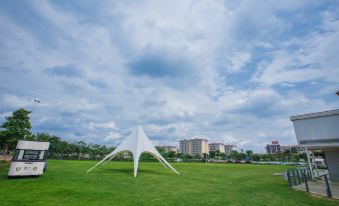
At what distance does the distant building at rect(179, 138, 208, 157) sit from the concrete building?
123123 mm

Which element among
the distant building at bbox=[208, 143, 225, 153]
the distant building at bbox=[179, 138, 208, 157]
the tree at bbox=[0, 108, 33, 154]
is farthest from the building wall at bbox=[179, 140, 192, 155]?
the tree at bbox=[0, 108, 33, 154]

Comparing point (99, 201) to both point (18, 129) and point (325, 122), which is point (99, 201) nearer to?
point (325, 122)

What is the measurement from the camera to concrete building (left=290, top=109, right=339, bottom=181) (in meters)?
11.7

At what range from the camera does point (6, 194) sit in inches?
292

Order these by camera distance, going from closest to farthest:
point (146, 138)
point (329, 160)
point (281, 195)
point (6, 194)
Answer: point (6, 194), point (281, 195), point (329, 160), point (146, 138)

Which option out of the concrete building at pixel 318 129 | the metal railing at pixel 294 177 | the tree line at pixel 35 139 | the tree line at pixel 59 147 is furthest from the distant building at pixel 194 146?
the metal railing at pixel 294 177

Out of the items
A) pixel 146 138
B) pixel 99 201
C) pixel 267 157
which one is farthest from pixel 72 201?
pixel 267 157

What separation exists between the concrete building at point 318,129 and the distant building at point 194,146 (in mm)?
123123

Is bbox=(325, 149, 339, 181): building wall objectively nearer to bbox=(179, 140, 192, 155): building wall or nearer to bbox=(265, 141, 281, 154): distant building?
bbox=(265, 141, 281, 154): distant building

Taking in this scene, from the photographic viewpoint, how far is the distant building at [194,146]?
135m

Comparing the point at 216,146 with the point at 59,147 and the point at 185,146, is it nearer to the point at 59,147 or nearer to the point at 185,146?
the point at 185,146

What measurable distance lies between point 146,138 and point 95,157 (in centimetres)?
4583

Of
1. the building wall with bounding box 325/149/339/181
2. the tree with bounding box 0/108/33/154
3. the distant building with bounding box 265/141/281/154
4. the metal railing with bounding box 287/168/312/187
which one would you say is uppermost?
the distant building with bounding box 265/141/281/154

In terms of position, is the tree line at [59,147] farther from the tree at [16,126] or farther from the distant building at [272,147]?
the distant building at [272,147]
